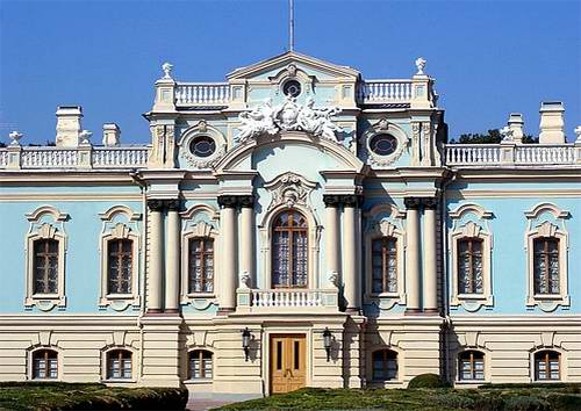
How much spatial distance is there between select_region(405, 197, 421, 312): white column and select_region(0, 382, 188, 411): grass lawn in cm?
1166

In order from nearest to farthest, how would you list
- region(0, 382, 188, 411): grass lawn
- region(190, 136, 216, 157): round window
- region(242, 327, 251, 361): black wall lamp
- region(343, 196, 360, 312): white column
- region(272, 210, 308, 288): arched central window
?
region(0, 382, 188, 411): grass lawn < region(242, 327, 251, 361): black wall lamp < region(343, 196, 360, 312): white column < region(272, 210, 308, 288): arched central window < region(190, 136, 216, 157): round window

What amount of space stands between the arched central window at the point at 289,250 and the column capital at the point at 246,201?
1.00 meters

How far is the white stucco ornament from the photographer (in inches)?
1810

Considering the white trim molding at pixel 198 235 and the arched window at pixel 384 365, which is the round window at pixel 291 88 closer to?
the white trim molding at pixel 198 235

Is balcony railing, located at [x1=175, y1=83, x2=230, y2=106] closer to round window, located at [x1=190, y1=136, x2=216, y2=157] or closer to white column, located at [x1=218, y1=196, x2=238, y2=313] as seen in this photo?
round window, located at [x1=190, y1=136, x2=216, y2=157]

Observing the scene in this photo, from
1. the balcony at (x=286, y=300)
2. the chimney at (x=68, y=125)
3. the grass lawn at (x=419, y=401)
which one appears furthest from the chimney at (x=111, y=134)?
the grass lawn at (x=419, y=401)

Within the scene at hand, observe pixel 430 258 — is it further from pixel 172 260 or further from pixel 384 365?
pixel 172 260

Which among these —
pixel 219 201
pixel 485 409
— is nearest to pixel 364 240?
pixel 219 201

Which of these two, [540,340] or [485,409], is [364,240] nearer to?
[540,340]

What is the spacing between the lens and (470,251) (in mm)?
46688

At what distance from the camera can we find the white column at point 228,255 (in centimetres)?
4562

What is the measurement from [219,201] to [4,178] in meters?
7.78

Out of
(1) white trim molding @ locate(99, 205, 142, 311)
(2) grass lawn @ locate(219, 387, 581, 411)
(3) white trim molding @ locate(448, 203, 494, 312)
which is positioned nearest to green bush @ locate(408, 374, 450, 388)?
(3) white trim molding @ locate(448, 203, 494, 312)

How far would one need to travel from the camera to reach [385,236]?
1832 inches
